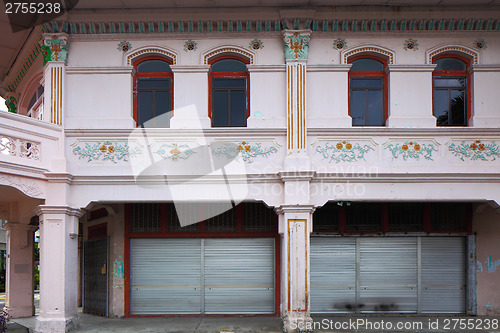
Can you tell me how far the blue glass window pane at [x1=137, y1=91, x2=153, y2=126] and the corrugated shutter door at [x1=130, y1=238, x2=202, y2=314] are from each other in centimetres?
351

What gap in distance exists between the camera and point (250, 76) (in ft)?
36.9

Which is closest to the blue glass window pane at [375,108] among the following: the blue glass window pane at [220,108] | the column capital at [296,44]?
the column capital at [296,44]

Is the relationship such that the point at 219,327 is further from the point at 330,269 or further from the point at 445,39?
the point at 445,39

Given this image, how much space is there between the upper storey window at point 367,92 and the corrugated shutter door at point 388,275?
3427 mm

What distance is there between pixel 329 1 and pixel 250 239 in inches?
247

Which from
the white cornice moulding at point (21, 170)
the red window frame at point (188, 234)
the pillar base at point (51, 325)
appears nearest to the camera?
the white cornice moulding at point (21, 170)

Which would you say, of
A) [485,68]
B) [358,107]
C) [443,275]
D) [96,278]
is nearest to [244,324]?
[96,278]

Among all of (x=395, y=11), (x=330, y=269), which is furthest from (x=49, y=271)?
(x=395, y=11)

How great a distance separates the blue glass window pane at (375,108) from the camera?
11.4 m

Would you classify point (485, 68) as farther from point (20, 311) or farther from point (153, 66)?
point (20, 311)

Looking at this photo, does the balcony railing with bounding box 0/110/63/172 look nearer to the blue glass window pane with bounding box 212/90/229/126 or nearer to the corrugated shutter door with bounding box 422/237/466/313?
the blue glass window pane with bounding box 212/90/229/126

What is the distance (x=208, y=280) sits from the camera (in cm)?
1262

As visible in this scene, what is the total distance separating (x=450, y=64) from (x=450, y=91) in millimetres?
656

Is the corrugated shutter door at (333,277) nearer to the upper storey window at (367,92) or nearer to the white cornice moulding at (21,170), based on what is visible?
the upper storey window at (367,92)
